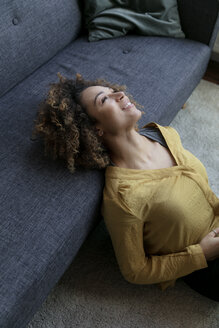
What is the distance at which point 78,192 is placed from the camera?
3.78ft

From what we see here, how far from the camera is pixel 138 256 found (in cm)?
112

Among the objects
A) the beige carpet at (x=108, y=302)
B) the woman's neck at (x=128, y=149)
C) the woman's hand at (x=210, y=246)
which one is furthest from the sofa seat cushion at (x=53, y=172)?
the woman's hand at (x=210, y=246)

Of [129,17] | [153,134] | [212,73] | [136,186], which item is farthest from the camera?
[212,73]

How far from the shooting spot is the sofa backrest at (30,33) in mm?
1446

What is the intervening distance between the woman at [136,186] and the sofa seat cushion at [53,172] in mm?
99

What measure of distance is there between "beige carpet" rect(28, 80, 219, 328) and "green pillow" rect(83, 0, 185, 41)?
115 centimetres

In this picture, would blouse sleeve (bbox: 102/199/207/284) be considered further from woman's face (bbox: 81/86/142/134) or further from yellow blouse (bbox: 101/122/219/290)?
woman's face (bbox: 81/86/142/134)

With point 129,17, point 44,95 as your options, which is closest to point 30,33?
point 44,95

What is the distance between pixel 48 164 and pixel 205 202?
0.61m

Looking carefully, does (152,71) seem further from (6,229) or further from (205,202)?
(6,229)

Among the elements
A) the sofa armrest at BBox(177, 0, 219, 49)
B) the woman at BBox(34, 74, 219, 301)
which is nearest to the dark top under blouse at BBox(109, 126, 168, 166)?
the woman at BBox(34, 74, 219, 301)

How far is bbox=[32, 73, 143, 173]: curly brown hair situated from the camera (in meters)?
1.13

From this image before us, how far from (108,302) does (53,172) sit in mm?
608

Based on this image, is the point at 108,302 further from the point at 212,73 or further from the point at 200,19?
the point at 212,73
